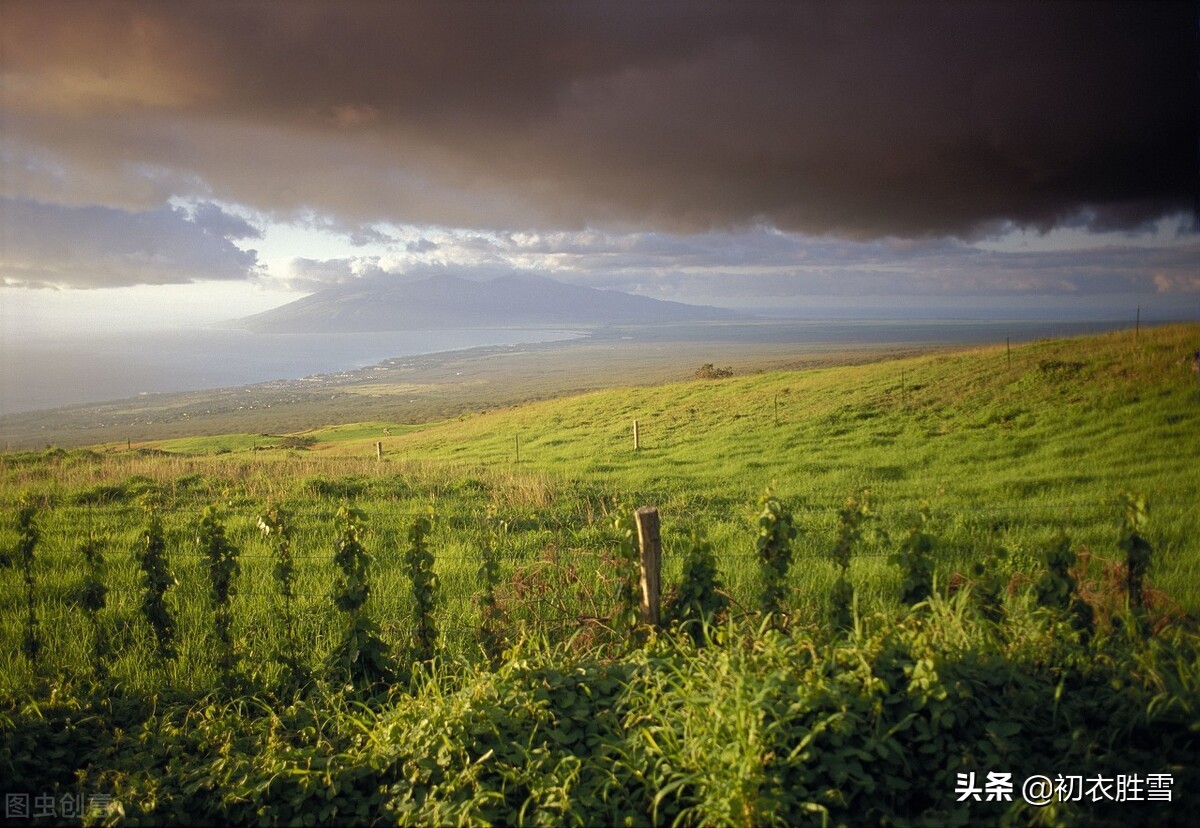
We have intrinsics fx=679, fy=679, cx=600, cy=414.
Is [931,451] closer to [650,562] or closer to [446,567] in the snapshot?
[446,567]

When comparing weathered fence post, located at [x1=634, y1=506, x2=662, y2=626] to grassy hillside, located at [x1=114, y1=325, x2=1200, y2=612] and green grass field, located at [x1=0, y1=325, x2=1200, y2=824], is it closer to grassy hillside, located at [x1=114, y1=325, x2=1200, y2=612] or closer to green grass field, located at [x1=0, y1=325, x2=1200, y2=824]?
Result: green grass field, located at [x1=0, y1=325, x2=1200, y2=824]

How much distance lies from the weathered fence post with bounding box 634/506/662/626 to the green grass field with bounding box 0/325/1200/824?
302 millimetres

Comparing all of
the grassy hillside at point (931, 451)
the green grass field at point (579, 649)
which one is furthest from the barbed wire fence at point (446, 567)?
the grassy hillside at point (931, 451)

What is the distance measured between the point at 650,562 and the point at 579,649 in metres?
1.00

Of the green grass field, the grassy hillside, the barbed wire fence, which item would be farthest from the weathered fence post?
the grassy hillside

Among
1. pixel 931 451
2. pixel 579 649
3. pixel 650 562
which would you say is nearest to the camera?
pixel 650 562

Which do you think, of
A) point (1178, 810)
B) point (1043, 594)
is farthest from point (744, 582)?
point (1178, 810)

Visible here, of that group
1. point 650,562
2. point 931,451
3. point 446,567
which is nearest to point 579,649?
point 650,562

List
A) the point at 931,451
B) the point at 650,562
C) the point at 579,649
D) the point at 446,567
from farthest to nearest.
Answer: the point at 931,451, the point at 446,567, the point at 579,649, the point at 650,562

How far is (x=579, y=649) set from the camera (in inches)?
233

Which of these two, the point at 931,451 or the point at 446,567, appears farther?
the point at 931,451

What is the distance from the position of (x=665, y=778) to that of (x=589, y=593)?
11.4ft

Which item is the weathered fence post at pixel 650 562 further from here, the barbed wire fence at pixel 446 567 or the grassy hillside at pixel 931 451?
the grassy hillside at pixel 931 451

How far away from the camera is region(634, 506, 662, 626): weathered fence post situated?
19.0ft
